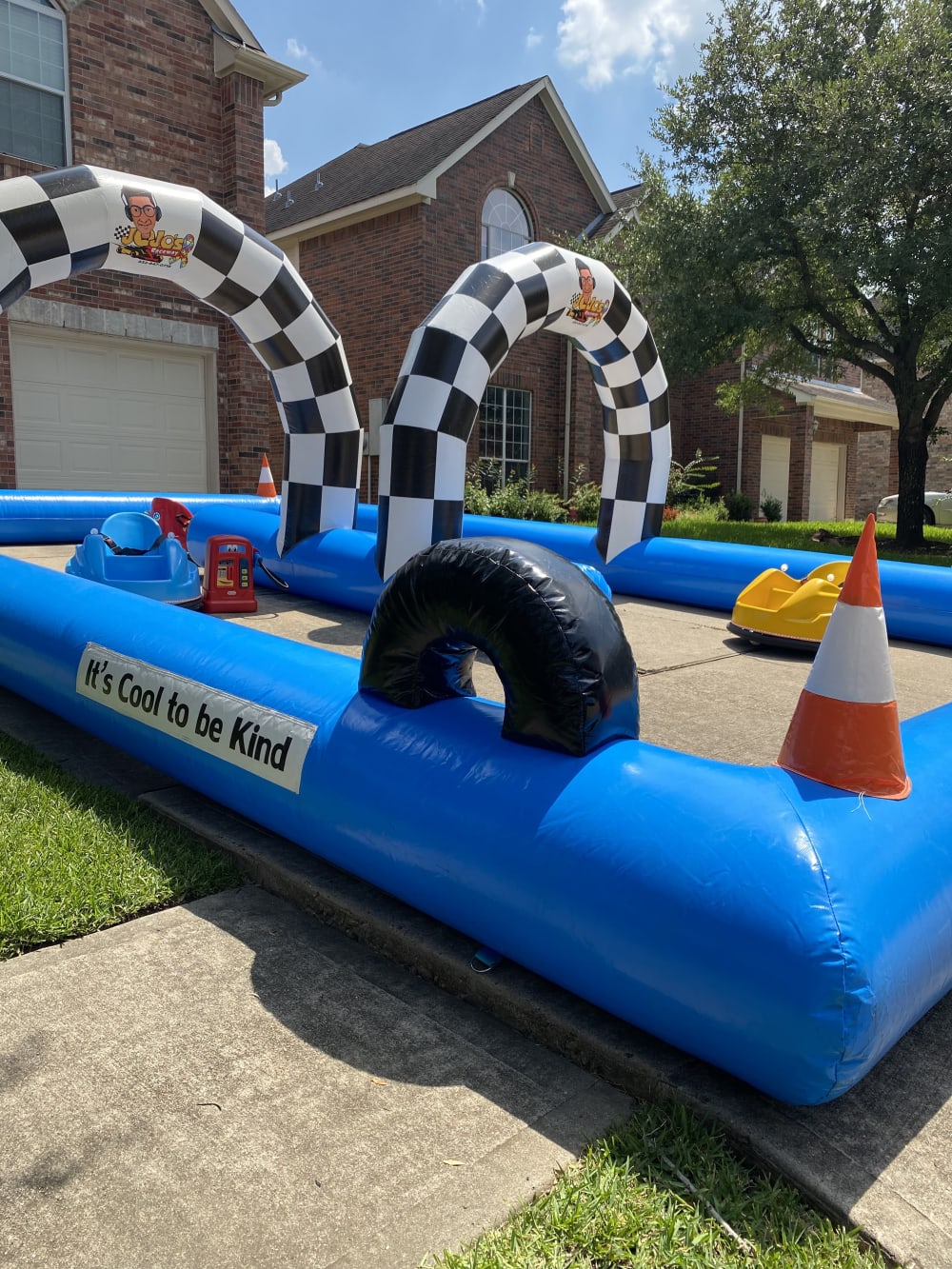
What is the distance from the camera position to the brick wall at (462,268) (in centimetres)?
1570

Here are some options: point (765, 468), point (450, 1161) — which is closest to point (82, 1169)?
point (450, 1161)

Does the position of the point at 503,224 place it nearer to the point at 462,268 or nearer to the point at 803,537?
the point at 462,268

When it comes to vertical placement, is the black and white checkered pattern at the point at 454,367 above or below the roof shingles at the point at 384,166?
below

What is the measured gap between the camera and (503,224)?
16891 millimetres

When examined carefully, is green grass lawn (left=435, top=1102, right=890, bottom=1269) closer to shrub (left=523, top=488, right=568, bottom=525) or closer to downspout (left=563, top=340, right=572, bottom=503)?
shrub (left=523, top=488, right=568, bottom=525)

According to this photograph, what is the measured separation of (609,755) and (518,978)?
0.63 metres

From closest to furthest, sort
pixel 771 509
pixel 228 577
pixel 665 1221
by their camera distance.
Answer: pixel 665 1221 → pixel 228 577 → pixel 771 509

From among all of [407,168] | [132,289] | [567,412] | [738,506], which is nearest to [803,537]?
[738,506]

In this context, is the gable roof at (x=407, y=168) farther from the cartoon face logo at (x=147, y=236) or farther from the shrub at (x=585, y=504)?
the cartoon face logo at (x=147, y=236)

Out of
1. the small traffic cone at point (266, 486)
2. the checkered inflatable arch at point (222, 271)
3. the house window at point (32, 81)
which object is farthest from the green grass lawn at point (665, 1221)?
the house window at point (32, 81)

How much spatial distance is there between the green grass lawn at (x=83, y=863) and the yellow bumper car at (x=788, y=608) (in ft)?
12.8

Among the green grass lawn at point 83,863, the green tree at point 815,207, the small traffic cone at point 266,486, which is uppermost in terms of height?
the green tree at point 815,207

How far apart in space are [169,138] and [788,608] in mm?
10975

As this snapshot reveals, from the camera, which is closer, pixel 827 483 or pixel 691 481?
pixel 691 481
